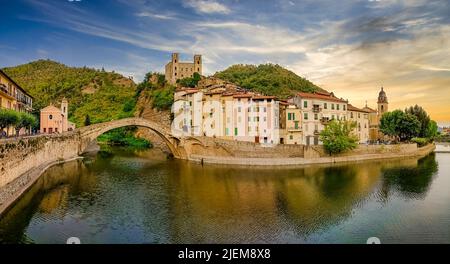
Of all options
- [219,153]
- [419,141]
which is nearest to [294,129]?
[219,153]

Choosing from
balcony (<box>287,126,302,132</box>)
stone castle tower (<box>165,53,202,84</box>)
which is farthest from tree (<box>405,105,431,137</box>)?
stone castle tower (<box>165,53,202,84</box>)

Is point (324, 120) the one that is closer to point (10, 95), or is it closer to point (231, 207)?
point (231, 207)

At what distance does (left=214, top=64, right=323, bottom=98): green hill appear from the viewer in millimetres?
37491

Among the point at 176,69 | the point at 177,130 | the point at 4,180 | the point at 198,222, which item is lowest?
the point at 198,222

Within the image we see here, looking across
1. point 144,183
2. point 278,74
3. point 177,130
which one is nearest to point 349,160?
point 177,130

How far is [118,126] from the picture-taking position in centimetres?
2250

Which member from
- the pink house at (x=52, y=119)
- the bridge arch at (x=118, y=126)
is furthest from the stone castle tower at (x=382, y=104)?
the pink house at (x=52, y=119)

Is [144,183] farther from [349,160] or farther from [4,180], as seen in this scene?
[349,160]

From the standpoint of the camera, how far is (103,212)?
8.84 m

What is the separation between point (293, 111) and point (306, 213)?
46.6ft

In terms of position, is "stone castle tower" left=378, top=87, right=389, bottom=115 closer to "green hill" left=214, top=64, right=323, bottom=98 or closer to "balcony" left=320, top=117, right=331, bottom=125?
"green hill" left=214, top=64, right=323, bottom=98

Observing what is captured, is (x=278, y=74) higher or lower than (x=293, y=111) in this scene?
higher

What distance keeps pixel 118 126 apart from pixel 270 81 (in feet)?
70.7

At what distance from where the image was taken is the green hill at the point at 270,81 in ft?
123
